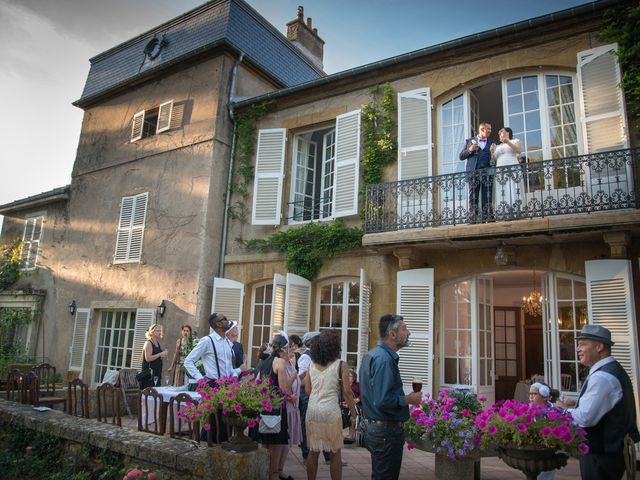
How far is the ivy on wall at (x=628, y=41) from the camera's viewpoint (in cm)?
696

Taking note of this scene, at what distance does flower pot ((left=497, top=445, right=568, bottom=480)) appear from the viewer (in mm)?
3074

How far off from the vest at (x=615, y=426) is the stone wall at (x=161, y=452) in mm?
2407

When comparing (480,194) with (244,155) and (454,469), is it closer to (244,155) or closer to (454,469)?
(454,469)

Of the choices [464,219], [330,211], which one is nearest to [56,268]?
[330,211]

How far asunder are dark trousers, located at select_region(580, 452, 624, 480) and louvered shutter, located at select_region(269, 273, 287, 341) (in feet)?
20.6

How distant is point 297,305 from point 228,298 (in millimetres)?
1619

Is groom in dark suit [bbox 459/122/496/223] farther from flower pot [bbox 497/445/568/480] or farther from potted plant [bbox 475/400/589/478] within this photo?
flower pot [bbox 497/445/568/480]

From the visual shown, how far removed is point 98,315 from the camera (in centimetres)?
1223

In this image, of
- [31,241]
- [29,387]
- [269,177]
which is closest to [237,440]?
[29,387]

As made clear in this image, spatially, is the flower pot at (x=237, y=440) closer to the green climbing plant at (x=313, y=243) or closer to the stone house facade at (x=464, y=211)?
the stone house facade at (x=464, y=211)

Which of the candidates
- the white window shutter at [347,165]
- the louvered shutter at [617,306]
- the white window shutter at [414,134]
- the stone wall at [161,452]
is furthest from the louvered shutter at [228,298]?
the louvered shutter at [617,306]

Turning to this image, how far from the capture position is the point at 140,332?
35.7 ft

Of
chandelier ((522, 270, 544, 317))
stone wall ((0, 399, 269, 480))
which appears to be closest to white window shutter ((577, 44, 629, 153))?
chandelier ((522, 270, 544, 317))

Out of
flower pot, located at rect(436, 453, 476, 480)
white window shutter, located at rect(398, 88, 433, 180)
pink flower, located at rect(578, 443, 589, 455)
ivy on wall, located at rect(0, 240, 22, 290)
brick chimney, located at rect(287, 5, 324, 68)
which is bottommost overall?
flower pot, located at rect(436, 453, 476, 480)
